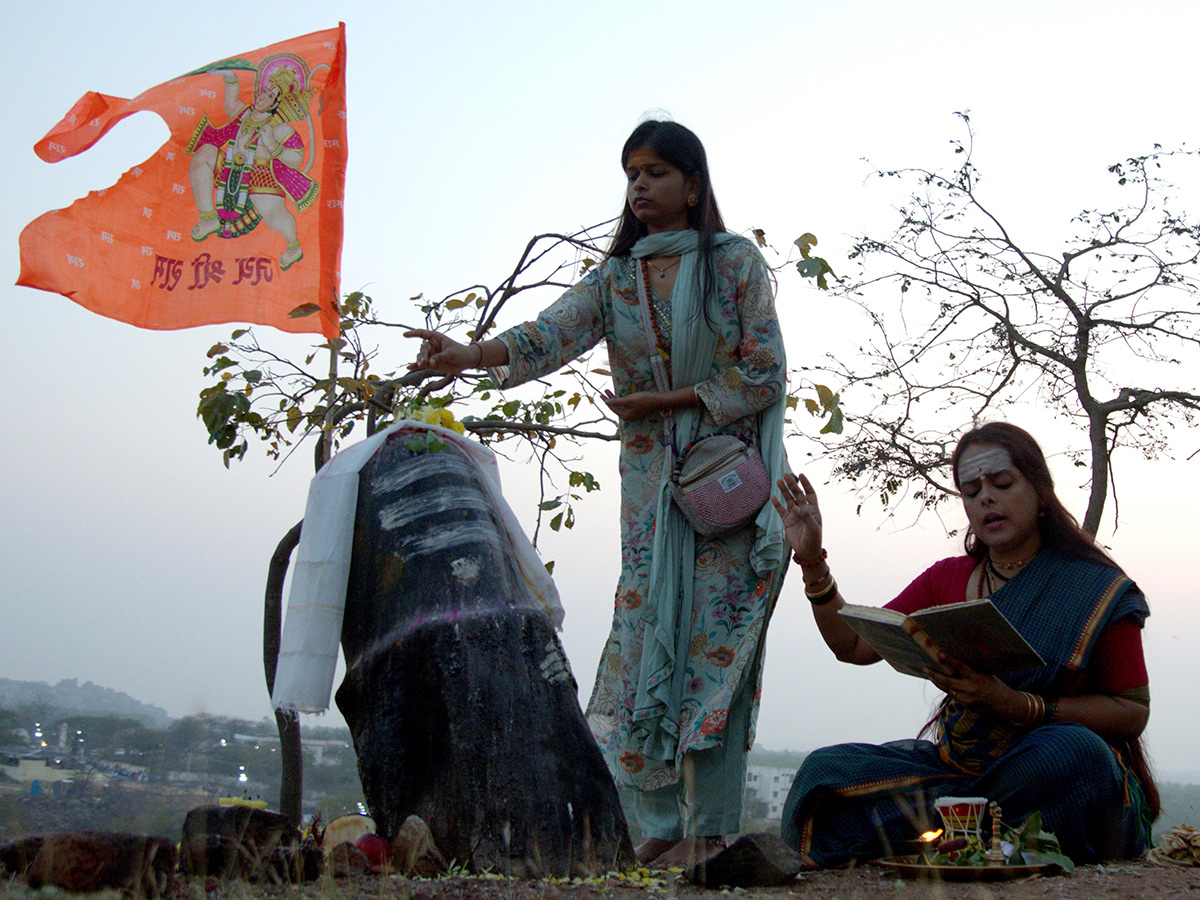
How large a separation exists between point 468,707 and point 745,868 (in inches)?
27.5

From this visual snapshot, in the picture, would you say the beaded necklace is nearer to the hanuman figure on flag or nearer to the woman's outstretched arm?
the woman's outstretched arm

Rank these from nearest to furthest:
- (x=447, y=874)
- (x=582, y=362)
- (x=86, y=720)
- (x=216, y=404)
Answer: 1. (x=447, y=874)
2. (x=86, y=720)
3. (x=216, y=404)
4. (x=582, y=362)

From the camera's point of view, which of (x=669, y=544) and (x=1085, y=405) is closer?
(x=669, y=544)

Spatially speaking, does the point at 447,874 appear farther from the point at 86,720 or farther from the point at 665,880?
the point at 86,720

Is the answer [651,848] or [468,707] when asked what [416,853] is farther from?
[651,848]

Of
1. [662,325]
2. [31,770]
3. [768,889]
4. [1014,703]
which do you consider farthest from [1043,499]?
[31,770]

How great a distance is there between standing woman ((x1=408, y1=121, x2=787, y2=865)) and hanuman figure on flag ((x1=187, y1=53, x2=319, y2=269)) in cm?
293

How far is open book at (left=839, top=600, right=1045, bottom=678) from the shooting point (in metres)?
2.33

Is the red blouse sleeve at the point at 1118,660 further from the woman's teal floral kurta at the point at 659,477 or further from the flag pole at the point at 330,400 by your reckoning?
the flag pole at the point at 330,400

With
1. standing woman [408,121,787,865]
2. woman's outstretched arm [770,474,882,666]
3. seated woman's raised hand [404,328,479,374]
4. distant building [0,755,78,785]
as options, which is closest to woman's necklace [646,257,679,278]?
standing woman [408,121,787,865]

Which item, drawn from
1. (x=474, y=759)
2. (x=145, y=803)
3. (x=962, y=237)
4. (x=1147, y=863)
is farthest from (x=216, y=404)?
(x=962, y=237)

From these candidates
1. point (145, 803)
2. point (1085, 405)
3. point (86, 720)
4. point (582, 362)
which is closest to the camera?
point (145, 803)

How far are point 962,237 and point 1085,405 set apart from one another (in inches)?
59.4

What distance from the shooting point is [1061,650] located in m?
2.70
